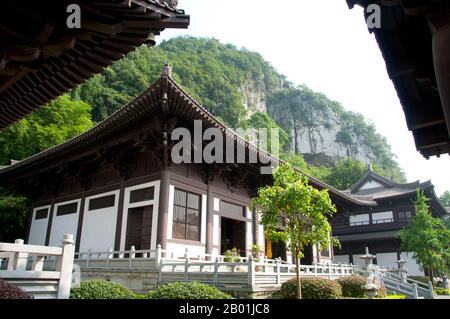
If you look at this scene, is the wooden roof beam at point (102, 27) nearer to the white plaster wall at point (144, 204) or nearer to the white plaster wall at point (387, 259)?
the white plaster wall at point (144, 204)

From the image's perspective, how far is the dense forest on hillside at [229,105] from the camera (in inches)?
1088

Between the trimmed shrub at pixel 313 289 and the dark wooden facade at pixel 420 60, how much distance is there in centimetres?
651

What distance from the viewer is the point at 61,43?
357cm

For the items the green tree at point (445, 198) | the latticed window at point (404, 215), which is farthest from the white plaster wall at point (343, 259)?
the green tree at point (445, 198)

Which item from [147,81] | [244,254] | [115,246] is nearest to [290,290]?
[244,254]

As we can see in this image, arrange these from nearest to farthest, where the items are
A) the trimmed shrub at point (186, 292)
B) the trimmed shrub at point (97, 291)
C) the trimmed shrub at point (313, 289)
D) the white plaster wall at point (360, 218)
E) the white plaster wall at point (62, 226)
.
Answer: the trimmed shrub at point (186, 292), the trimmed shrub at point (97, 291), the trimmed shrub at point (313, 289), the white plaster wall at point (62, 226), the white plaster wall at point (360, 218)

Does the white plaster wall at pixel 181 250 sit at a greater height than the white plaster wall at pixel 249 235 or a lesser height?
lesser

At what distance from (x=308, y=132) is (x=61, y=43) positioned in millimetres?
73951

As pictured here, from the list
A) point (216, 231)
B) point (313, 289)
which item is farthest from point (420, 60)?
point (216, 231)

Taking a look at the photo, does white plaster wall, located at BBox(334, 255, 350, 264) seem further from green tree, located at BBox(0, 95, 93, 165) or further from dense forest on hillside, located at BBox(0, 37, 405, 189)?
green tree, located at BBox(0, 95, 93, 165)

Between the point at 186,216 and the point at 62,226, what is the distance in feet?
24.4

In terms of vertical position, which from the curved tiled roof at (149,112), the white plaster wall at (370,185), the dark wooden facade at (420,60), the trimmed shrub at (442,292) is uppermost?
the white plaster wall at (370,185)

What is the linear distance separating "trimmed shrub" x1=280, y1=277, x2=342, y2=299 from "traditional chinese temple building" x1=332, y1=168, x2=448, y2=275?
69.3 feet

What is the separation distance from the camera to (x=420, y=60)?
3.67 metres
